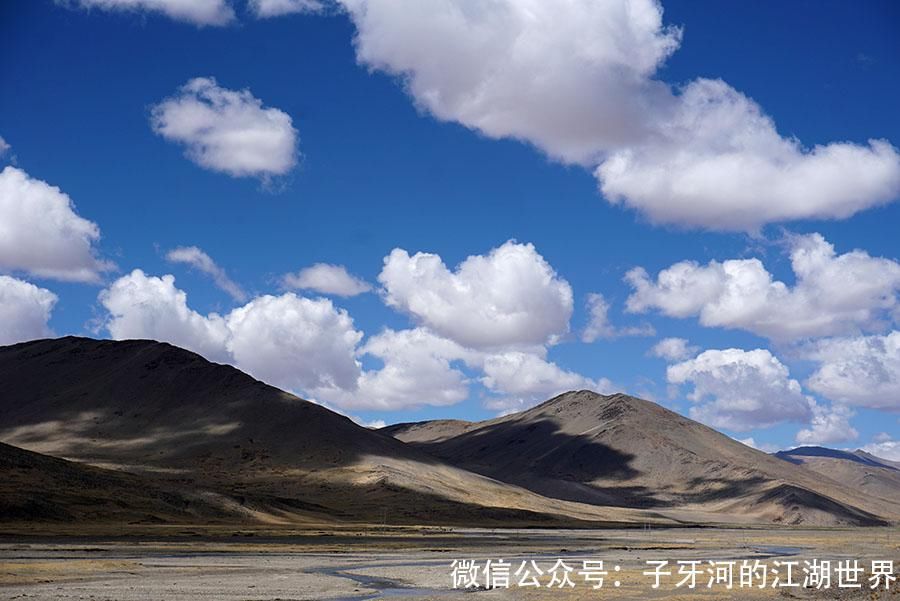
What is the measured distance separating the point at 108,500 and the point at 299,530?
23.5 meters

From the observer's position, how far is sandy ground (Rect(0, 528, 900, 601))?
43719mm

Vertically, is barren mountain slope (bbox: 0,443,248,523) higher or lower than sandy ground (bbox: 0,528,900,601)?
higher

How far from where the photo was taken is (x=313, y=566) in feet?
198

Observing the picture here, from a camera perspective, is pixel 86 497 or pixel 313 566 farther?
pixel 86 497

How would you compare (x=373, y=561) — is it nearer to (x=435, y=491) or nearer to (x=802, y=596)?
(x=802, y=596)

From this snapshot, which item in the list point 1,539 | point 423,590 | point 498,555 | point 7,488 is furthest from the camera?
point 7,488

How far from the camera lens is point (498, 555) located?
73.4 meters

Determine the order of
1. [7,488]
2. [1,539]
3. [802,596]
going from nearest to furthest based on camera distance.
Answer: [802,596] < [1,539] < [7,488]

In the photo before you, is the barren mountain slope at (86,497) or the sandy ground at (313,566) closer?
the sandy ground at (313,566)

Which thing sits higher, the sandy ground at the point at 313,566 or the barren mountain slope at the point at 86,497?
the barren mountain slope at the point at 86,497

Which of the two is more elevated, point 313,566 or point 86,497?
point 86,497

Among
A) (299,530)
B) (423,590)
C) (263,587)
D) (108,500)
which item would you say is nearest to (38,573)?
(263,587)

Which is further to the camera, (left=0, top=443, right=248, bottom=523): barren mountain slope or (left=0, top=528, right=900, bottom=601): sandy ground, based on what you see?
(left=0, top=443, right=248, bottom=523): barren mountain slope

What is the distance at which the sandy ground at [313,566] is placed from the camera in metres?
43.7
